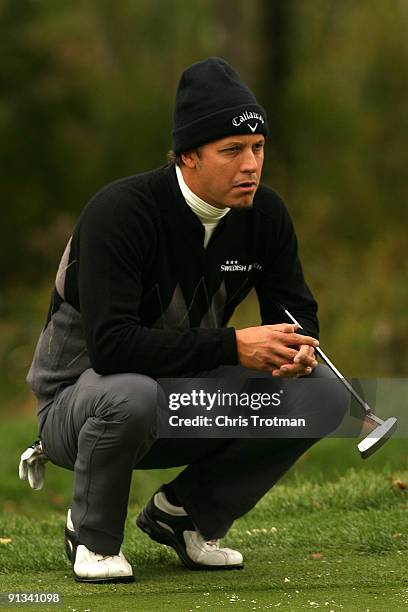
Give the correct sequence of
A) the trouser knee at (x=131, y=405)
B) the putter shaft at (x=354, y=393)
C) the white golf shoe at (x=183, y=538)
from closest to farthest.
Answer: the trouser knee at (x=131, y=405), the putter shaft at (x=354, y=393), the white golf shoe at (x=183, y=538)

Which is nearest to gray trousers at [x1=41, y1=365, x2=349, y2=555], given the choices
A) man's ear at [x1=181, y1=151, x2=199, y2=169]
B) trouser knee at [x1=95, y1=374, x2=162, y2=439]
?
trouser knee at [x1=95, y1=374, x2=162, y2=439]

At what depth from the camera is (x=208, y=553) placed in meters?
5.04

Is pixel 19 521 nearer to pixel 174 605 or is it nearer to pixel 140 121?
pixel 174 605

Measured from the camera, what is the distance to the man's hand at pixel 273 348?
15.0 ft

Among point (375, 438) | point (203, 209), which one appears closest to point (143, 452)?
point (375, 438)

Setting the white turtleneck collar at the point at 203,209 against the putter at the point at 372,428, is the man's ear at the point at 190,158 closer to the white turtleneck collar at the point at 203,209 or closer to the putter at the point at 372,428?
the white turtleneck collar at the point at 203,209

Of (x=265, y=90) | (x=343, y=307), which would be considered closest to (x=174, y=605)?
(x=343, y=307)

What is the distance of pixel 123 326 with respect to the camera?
4.56 metres

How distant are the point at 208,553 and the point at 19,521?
4.86 ft

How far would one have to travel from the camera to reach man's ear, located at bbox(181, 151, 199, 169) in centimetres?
488

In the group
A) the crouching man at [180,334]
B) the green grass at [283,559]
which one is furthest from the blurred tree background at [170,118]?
the crouching man at [180,334]

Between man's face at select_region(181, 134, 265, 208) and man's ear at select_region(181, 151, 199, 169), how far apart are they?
14 millimetres

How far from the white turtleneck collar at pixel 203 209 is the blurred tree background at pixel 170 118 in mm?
12687

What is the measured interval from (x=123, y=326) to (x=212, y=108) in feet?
2.68
